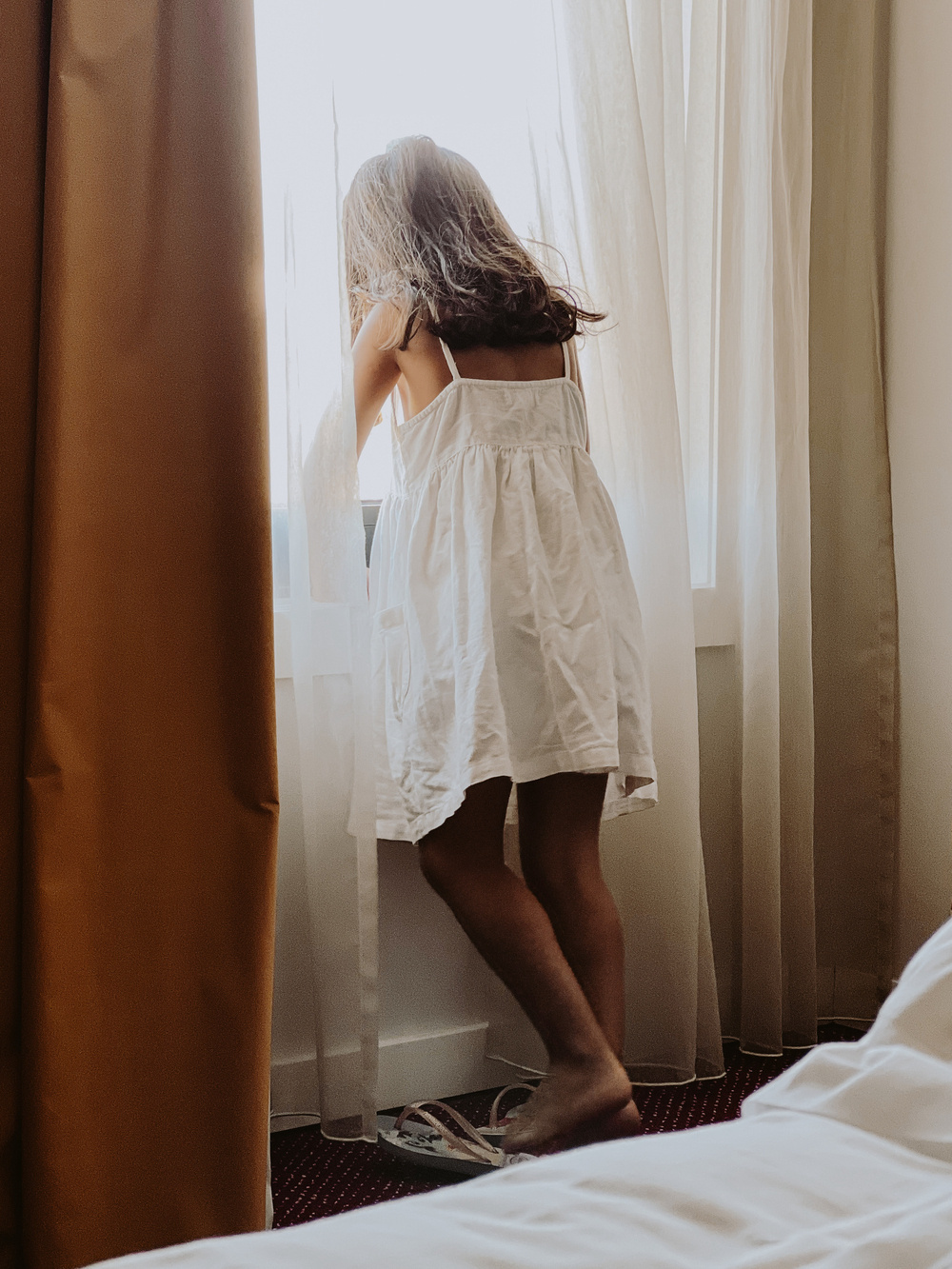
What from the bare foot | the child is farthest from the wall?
the bare foot

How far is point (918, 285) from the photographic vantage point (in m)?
2.06

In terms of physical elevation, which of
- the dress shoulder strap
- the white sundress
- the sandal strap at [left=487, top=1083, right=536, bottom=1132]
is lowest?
the sandal strap at [left=487, top=1083, right=536, bottom=1132]

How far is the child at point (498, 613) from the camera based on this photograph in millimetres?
1466

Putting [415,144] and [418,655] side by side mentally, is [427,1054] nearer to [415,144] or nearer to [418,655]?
[418,655]

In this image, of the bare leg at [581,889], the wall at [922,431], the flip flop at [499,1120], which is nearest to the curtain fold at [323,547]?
the flip flop at [499,1120]

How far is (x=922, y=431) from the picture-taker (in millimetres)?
2062

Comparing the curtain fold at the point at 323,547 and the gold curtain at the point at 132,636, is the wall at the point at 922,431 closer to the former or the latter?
the curtain fold at the point at 323,547

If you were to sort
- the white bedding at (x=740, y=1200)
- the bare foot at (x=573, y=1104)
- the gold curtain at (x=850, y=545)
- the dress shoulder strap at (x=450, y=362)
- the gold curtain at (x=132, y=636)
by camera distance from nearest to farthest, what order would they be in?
the white bedding at (x=740, y=1200)
the gold curtain at (x=132, y=636)
the bare foot at (x=573, y=1104)
the dress shoulder strap at (x=450, y=362)
the gold curtain at (x=850, y=545)

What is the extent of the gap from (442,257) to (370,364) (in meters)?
0.17

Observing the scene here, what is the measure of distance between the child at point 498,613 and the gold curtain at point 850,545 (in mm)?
683

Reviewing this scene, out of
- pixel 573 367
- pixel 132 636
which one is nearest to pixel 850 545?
pixel 573 367

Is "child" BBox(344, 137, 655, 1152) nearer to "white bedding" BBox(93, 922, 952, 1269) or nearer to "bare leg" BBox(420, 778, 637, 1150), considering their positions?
"bare leg" BBox(420, 778, 637, 1150)

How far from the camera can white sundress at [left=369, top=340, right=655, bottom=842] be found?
4.84 ft

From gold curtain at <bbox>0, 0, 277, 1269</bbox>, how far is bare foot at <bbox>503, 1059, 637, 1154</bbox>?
380 mm
